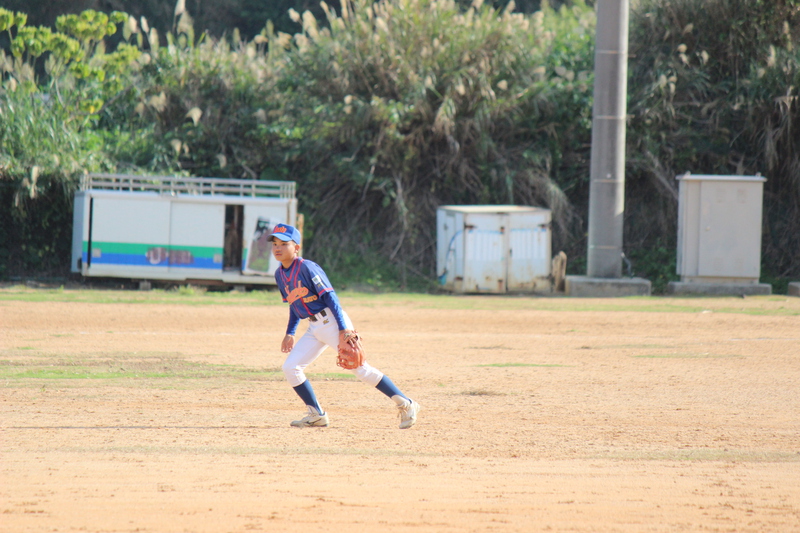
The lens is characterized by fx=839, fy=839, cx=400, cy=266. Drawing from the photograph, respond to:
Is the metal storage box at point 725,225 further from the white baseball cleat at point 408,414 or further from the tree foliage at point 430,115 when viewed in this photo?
the white baseball cleat at point 408,414

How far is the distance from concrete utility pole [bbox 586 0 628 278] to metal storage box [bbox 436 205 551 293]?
1420 millimetres

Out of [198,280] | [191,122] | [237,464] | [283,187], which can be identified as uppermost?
[191,122]

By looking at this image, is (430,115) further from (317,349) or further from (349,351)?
(349,351)

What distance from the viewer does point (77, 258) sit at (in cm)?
1806

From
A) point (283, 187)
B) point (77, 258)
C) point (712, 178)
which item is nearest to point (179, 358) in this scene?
point (77, 258)

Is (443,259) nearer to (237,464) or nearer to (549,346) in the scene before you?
(549,346)

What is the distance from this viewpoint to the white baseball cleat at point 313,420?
7.22 metres

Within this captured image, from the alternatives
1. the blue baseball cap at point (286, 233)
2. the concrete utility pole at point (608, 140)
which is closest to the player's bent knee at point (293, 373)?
the blue baseball cap at point (286, 233)

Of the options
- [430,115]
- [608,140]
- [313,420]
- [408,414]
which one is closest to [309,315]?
[313,420]

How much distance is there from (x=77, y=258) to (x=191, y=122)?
5965 millimetres

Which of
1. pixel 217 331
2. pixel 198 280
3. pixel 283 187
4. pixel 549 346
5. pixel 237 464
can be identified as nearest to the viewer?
pixel 237 464

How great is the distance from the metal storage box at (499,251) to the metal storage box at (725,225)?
3.24 metres

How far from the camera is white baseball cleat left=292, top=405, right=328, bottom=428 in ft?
23.7

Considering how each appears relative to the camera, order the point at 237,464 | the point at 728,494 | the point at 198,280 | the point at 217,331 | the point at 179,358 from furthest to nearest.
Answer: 1. the point at 198,280
2. the point at 217,331
3. the point at 179,358
4. the point at 237,464
5. the point at 728,494
